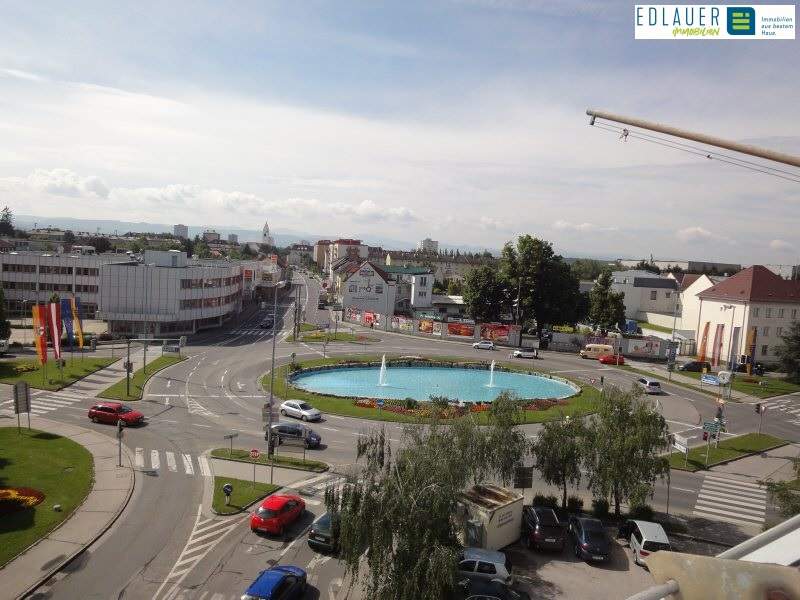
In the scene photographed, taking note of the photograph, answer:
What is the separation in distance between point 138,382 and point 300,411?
46.8ft

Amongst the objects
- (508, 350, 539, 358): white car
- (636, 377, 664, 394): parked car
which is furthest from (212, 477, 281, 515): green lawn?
(508, 350, 539, 358): white car

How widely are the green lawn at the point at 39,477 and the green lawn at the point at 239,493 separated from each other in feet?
16.3

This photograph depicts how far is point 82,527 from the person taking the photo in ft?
65.2

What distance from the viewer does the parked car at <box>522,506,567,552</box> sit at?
20.1m

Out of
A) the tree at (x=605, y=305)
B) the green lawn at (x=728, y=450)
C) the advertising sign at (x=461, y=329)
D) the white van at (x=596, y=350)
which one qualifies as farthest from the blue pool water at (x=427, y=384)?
the tree at (x=605, y=305)

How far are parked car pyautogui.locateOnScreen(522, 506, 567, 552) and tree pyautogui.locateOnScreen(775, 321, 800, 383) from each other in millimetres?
44033

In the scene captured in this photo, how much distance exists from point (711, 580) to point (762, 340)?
229ft

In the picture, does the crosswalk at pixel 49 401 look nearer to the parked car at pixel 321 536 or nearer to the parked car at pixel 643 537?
the parked car at pixel 321 536

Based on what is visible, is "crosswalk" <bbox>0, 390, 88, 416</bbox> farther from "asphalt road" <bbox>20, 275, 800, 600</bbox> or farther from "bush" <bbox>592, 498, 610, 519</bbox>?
"bush" <bbox>592, 498, 610, 519</bbox>

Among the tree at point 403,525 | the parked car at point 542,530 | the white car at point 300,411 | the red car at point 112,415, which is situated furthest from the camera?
the white car at point 300,411

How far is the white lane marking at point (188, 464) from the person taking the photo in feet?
84.1

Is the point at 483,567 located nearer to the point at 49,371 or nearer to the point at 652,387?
the point at 652,387

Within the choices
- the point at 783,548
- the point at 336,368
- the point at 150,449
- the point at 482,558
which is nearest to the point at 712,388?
the point at 336,368

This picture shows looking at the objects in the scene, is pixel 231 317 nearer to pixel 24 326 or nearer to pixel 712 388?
pixel 24 326
